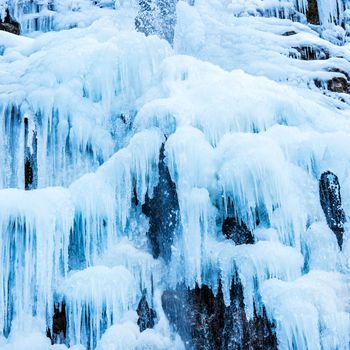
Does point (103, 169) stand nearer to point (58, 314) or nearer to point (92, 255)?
point (92, 255)

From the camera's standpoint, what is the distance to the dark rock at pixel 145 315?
4.45 meters

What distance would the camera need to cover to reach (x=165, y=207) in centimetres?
477

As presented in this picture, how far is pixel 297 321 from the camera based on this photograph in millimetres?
3973

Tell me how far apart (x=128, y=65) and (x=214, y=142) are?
159cm

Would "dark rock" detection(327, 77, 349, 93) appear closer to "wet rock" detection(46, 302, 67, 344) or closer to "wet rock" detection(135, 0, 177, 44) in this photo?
"wet rock" detection(135, 0, 177, 44)

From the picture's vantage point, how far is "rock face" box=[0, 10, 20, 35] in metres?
8.00

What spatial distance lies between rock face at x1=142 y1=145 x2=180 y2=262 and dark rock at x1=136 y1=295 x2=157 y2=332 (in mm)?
445

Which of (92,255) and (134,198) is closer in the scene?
(92,255)

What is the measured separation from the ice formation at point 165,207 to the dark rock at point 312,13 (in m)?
3.66

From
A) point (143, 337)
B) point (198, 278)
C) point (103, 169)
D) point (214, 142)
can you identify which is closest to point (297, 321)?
point (198, 278)

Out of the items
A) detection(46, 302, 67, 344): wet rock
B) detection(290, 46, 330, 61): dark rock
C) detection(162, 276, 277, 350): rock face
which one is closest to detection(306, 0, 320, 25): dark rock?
detection(290, 46, 330, 61): dark rock

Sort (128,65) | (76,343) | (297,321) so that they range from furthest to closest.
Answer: (128,65) < (76,343) < (297,321)

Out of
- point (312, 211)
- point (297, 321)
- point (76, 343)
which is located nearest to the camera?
point (297, 321)

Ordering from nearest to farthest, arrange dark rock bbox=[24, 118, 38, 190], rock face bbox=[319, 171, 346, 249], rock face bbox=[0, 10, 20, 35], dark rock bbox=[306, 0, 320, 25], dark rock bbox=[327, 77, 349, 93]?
rock face bbox=[319, 171, 346, 249], dark rock bbox=[24, 118, 38, 190], dark rock bbox=[327, 77, 349, 93], rock face bbox=[0, 10, 20, 35], dark rock bbox=[306, 0, 320, 25]
